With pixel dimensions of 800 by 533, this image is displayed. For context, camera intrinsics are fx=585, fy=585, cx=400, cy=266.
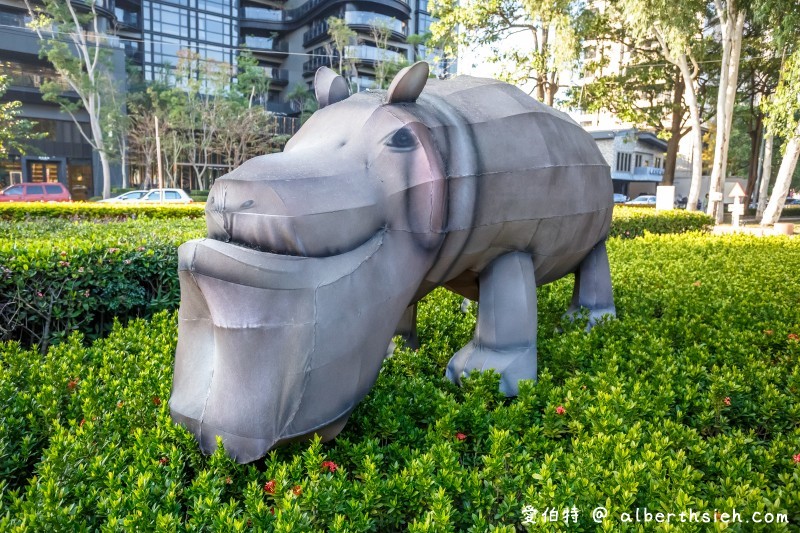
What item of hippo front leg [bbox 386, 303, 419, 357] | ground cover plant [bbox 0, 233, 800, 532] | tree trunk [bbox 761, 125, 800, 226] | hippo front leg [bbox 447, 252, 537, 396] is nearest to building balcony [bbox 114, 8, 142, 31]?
tree trunk [bbox 761, 125, 800, 226]

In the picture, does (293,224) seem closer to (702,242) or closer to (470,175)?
(470,175)

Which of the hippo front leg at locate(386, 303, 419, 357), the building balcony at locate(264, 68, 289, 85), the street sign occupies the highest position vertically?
the building balcony at locate(264, 68, 289, 85)

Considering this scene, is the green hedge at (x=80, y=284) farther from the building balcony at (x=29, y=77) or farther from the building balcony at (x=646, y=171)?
the building balcony at (x=646, y=171)

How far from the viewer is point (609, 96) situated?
19.2 m

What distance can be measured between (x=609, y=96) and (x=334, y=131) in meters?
18.7

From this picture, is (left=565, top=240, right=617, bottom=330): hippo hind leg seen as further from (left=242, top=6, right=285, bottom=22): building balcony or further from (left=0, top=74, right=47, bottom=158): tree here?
(left=242, top=6, right=285, bottom=22): building balcony

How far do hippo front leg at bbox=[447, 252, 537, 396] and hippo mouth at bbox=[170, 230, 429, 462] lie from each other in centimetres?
99

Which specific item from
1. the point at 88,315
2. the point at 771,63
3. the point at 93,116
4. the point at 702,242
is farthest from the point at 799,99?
the point at 93,116

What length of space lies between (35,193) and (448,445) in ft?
80.9

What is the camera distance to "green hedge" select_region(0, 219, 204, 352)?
470 centimetres

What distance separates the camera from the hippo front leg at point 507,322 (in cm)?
316

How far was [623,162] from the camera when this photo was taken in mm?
47625

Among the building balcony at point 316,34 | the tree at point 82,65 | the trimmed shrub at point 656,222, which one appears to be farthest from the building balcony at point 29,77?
the trimmed shrub at point 656,222

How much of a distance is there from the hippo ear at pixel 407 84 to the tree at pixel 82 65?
2800 cm
